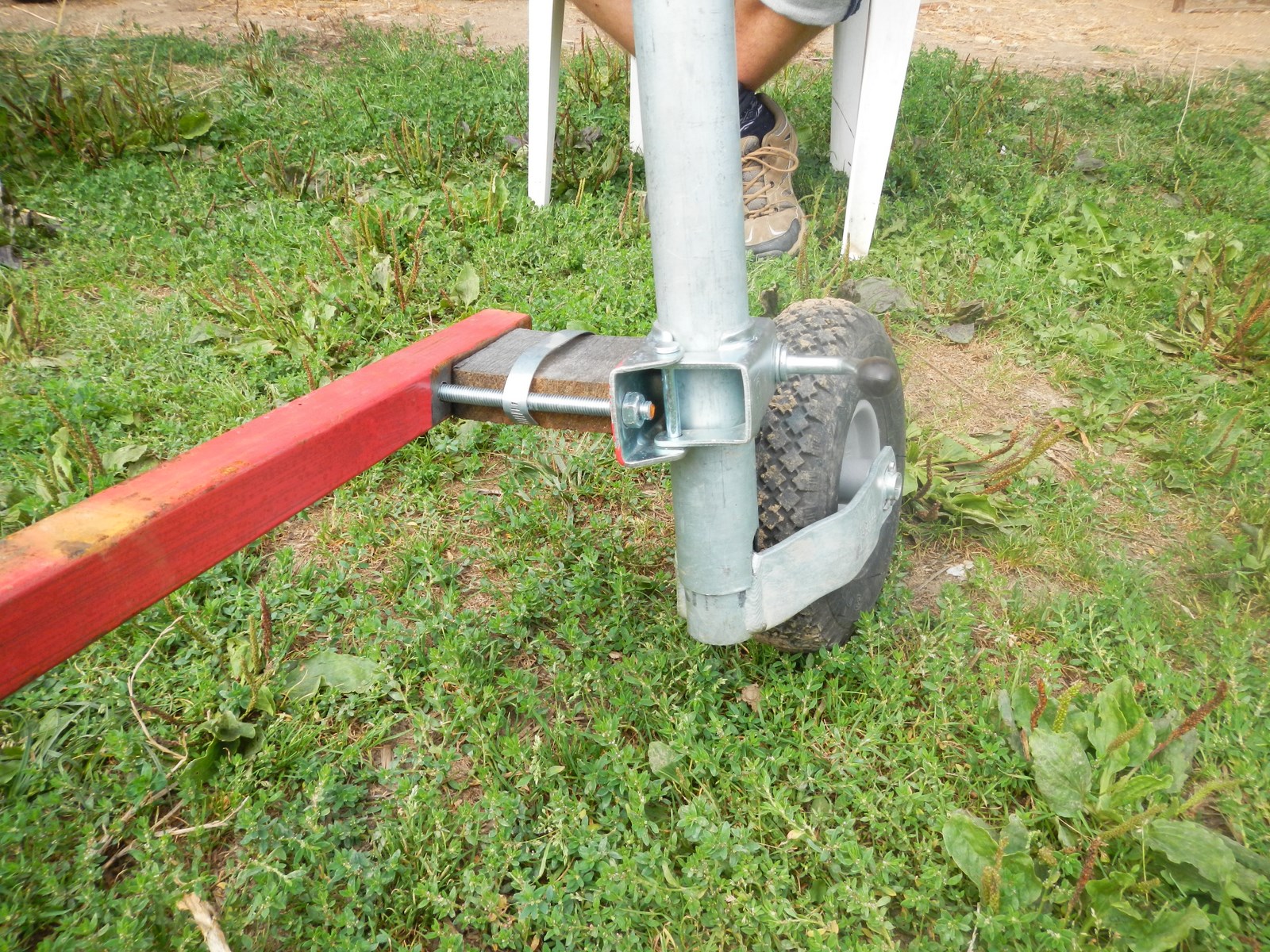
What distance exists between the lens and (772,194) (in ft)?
9.26

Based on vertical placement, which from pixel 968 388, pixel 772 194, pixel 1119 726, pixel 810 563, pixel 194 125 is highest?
pixel 194 125

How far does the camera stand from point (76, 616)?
0.87m

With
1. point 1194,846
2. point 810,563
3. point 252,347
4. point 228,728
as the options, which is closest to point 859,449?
point 810,563

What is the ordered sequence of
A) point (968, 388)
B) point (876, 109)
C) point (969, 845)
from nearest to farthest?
point (969, 845) → point (968, 388) → point (876, 109)

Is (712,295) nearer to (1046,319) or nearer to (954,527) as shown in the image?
(954,527)

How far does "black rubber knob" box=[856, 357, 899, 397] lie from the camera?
1.04 meters

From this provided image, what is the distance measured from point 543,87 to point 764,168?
0.71m

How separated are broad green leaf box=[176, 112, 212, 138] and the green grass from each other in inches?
1.8

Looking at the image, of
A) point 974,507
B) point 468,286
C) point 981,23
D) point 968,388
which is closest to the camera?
point 974,507

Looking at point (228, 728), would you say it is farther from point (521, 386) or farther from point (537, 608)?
point (521, 386)

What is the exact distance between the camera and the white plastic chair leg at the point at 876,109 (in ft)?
8.46

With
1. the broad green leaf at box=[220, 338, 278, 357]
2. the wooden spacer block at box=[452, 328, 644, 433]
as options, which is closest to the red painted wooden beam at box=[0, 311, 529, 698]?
the wooden spacer block at box=[452, 328, 644, 433]

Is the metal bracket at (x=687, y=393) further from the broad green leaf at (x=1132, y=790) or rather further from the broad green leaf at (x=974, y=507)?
the broad green leaf at (x=974, y=507)

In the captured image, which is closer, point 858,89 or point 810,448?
point 810,448
